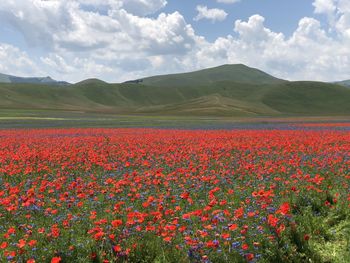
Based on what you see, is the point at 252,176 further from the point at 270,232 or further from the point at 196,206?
the point at 270,232

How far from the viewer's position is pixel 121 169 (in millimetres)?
13836

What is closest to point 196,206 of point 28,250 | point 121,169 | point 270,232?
point 270,232

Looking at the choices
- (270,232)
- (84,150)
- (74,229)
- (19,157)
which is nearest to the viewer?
(270,232)

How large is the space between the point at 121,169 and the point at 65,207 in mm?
4664

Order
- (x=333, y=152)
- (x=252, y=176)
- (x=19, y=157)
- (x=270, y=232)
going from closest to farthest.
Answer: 1. (x=270, y=232)
2. (x=252, y=176)
3. (x=19, y=157)
4. (x=333, y=152)

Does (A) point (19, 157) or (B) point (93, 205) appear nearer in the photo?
(B) point (93, 205)

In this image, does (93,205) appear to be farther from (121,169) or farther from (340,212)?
(340,212)

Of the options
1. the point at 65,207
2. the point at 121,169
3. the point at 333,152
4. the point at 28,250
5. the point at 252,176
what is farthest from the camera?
the point at 333,152

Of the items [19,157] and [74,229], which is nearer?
[74,229]

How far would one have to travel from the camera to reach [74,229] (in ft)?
24.4

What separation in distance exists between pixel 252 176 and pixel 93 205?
5.12m

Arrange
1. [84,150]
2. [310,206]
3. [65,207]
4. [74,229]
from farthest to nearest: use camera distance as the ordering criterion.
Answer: [84,150] < [65,207] < [310,206] < [74,229]

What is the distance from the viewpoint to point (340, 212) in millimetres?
8516

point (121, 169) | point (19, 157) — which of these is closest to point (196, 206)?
point (121, 169)
